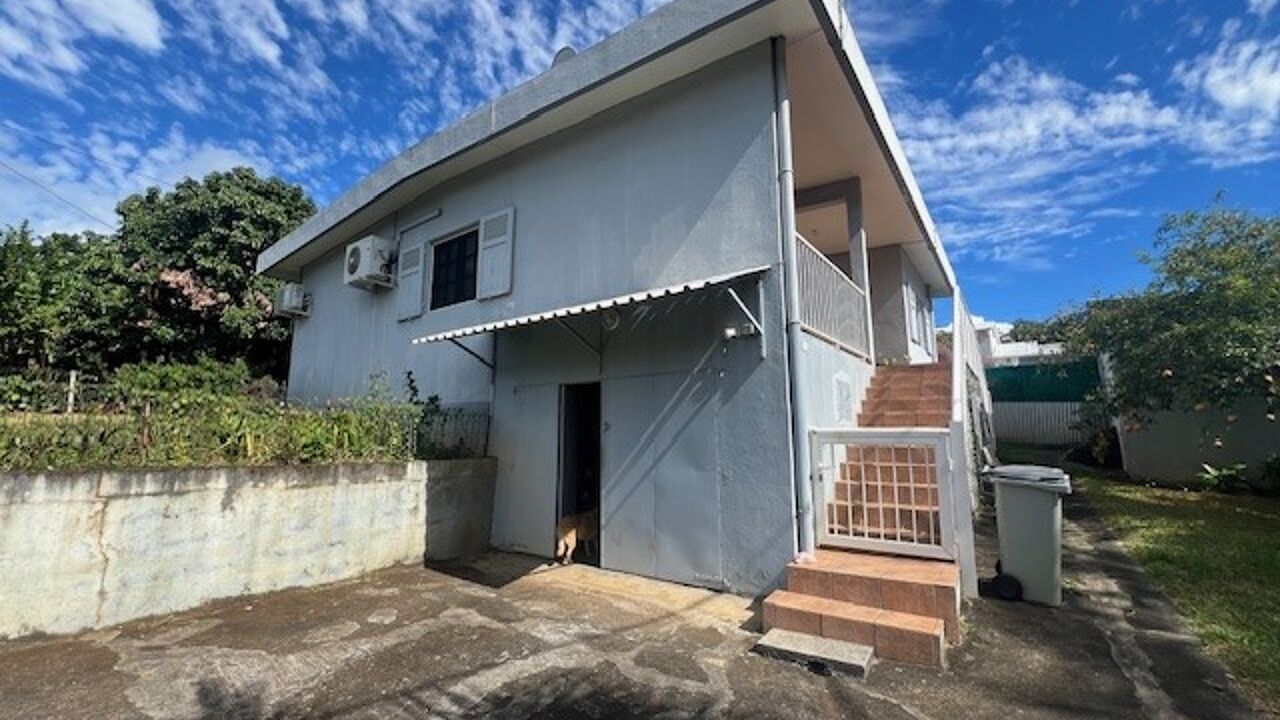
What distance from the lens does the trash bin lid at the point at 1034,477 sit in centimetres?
507

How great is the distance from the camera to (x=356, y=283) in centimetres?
1130

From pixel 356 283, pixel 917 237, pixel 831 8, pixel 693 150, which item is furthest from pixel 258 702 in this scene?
pixel 917 237

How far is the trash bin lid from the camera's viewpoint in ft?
16.6

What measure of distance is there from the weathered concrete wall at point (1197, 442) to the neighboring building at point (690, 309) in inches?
285

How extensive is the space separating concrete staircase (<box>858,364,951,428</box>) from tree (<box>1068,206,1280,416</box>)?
14.9 feet

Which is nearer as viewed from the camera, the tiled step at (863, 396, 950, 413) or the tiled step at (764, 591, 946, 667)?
the tiled step at (764, 591, 946, 667)

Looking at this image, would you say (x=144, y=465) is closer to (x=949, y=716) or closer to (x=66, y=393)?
(x=66, y=393)

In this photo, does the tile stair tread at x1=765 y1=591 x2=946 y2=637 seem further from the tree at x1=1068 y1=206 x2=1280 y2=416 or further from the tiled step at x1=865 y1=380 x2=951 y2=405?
the tree at x1=1068 y1=206 x2=1280 y2=416

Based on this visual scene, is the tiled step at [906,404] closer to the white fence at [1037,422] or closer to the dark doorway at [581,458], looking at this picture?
the dark doorway at [581,458]

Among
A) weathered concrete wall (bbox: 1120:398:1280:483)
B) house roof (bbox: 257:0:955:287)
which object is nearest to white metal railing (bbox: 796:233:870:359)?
house roof (bbox: 257:0:955:287)

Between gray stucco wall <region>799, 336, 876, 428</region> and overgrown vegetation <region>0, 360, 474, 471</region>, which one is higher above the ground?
gray stucco wall <region>799, 336, 876, 428</region>

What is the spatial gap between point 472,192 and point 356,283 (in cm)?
352

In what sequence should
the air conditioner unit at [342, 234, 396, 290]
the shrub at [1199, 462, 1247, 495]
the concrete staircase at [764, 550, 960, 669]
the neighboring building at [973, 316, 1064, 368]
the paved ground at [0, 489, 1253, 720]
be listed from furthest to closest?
the neighboring building at [973, 316, 1064, 368]
the air conditioner unit at [342, 234, 396, 290]
the shrub at [1199, 462, 1247, 495]
the concrete staircase at [764, 550, 960, 669]
the paved ground at [0, 489, 1253, 720]

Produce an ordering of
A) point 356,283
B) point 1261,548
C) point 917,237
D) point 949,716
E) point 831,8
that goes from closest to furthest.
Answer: point 949,716 < point 831,8 < point 1261,548 < point 356,283 < point 917,237
